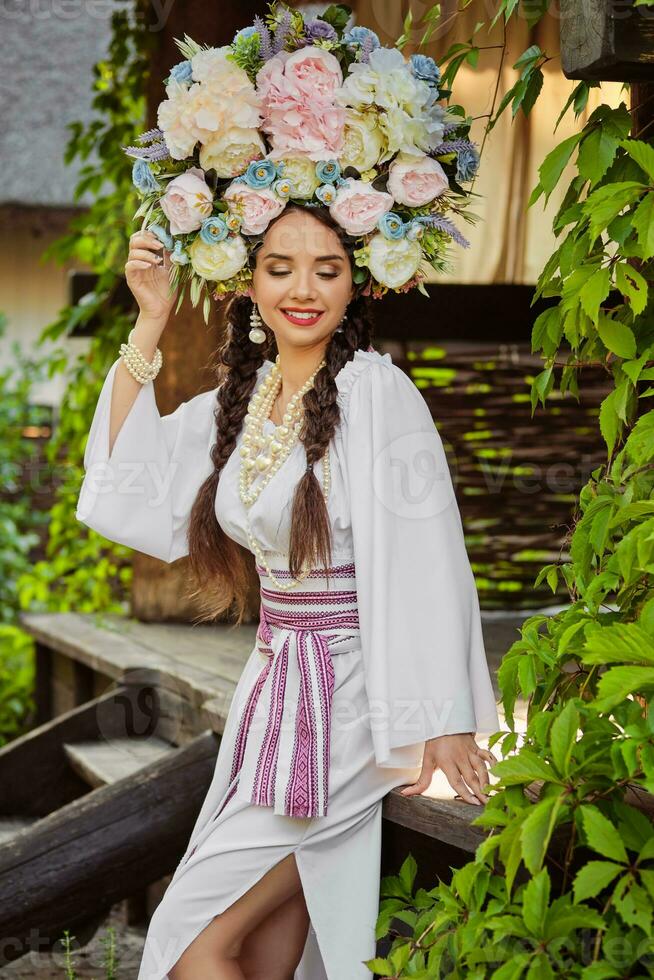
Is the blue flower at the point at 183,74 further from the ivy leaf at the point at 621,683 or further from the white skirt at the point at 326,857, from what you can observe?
A: the ivy leaf at the point at 621,683

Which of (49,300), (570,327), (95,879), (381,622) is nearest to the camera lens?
(570,327)

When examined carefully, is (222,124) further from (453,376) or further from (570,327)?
(453,376)

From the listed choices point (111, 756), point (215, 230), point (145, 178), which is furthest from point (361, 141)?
point (111, 756)

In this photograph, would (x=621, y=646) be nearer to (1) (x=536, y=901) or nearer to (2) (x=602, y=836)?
(2) (x=602, y=836)

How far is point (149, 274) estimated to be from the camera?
2359 mm

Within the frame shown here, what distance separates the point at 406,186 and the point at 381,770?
3.34ft

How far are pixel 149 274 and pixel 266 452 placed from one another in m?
0.41

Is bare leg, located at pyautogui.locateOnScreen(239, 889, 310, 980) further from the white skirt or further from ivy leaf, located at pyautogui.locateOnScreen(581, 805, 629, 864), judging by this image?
ivy leaf, located at pyautogui.locateOnScreen(581, 805, 629, 864)

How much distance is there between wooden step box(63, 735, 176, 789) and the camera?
12.6ft

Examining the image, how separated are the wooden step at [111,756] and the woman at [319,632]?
5.22 feet

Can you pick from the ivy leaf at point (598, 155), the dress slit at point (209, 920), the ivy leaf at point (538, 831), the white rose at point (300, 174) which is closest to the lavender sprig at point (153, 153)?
the white rose at point (300, 174)

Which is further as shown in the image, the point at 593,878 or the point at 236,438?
the point at 236,438

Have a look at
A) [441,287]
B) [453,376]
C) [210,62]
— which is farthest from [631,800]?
[453,376]

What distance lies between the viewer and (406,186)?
7.17 ft
